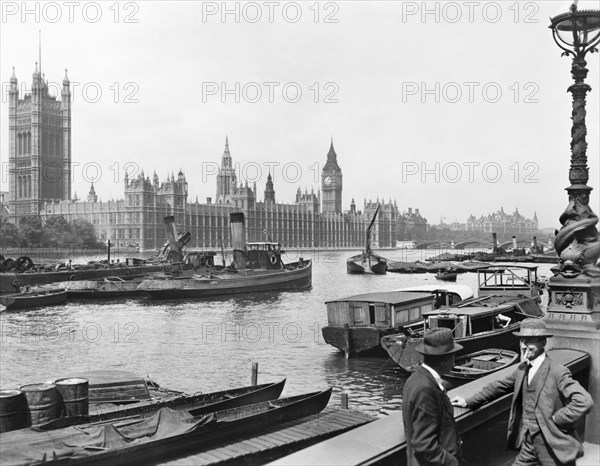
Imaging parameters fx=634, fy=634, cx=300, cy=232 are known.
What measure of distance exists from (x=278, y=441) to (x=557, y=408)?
6.17m

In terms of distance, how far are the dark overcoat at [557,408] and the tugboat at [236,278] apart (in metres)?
39.2

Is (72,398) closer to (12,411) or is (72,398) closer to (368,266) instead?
(12,411)

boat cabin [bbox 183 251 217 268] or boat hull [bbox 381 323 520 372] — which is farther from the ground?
boat cabin [bbox 183 251 217 268]

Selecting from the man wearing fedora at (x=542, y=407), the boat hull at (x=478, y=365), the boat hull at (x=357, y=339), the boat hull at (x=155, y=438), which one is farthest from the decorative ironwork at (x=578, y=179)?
the boat hull at (x=357, y=339)

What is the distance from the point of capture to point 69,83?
5679 inches

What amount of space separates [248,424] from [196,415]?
1077 millimetres

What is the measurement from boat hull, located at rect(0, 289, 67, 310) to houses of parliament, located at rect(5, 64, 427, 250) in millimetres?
72912

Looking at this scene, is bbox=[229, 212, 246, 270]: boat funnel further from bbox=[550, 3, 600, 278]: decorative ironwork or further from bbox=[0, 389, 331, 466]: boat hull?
bbox=[550, 3, 600, 278]: decorative ironwork

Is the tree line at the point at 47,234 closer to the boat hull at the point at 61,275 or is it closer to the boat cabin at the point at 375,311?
the boat hull at the point at 61,275

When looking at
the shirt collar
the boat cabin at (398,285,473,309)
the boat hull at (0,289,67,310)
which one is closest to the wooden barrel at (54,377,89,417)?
the shirt collar

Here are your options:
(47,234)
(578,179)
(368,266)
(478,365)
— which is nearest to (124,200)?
(47,234)

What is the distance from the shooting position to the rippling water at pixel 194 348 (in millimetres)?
18656

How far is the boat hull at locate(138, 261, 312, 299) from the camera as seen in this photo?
1674 inches

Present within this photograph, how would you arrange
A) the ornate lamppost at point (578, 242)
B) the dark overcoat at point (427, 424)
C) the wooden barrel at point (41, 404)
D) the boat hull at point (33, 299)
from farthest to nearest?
the boat hull at point (33, 299), the wooden barrel at point (41, 404), the ornate lamppost at point (578, 242), the dark overcoat at point (427, 424)
